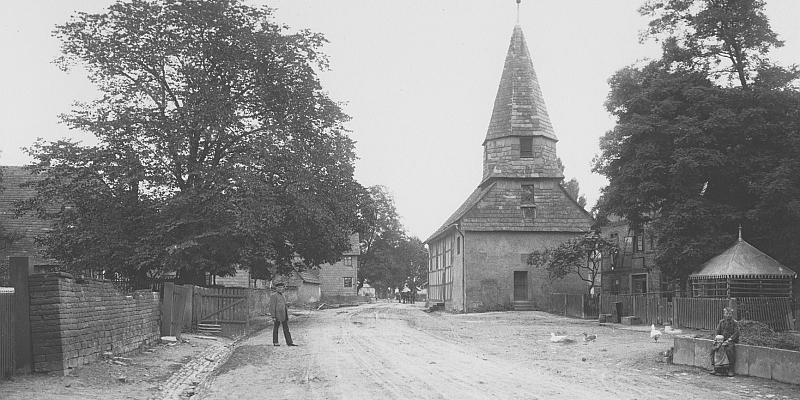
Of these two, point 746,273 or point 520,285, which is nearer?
point 746,273

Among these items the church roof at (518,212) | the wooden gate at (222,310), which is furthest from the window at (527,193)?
the wooden gate at (222,310)

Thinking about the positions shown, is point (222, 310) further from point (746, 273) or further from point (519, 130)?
point (519, 130)

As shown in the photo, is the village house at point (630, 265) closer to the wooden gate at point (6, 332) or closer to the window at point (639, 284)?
the window at point (639, 284)

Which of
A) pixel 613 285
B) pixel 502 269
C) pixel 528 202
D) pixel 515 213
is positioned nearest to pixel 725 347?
pixel 502 269

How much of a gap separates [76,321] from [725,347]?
11.9 meters

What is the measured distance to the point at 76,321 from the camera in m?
12.8

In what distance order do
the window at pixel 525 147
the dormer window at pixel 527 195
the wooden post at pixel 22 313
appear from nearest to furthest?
the wooden post at pixel 22 313 < the dormer window at pixel 527 195 < the window at pixel 525 147

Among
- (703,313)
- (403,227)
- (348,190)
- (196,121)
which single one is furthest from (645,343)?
(403,227)

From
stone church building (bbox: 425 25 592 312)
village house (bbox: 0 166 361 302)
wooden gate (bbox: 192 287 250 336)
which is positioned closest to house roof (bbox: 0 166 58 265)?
village house (bbox: 0 166 361 302)

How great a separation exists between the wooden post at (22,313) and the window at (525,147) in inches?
1389

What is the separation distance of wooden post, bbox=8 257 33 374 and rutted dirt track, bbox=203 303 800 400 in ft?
9.38

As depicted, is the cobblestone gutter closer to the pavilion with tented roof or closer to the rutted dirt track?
the rutted dirt track

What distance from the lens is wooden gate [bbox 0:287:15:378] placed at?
10740 millimetres

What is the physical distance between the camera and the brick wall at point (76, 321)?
1184cm
